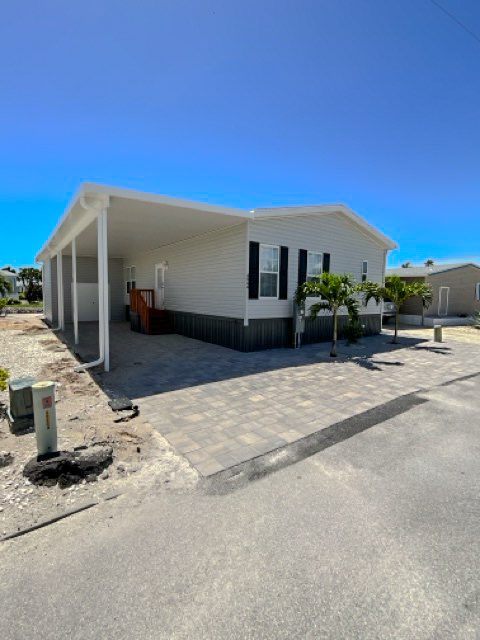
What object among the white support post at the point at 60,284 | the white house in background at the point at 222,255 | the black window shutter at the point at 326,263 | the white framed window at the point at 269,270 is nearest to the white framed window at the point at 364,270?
the white house in background at the point at 222,255

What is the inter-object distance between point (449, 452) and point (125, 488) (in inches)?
134

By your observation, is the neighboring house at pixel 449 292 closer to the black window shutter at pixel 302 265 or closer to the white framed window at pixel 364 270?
the white framed window at pixel 364 270

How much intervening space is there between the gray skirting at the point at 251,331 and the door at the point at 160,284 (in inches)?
82.8

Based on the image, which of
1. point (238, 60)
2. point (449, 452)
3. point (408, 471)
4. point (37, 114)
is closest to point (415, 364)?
point (449, 452)

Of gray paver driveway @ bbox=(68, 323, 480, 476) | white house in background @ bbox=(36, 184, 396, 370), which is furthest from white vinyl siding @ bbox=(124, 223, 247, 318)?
gray paver driveway @ bbox=(68, 323, 480, 476)

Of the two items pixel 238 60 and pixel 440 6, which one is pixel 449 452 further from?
pixel 238 60

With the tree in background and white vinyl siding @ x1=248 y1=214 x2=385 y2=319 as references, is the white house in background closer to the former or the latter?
white vinyl siding @ x1=248 y1=214 x2=385 y2=319

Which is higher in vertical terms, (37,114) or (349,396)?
(37,114)

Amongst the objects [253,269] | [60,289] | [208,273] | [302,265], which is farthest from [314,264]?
[60,289]

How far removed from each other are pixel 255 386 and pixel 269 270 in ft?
14.7

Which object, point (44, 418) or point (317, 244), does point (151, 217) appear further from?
point (44, 418)

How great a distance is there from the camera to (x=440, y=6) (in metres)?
5.48

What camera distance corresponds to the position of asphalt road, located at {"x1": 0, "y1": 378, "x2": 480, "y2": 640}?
5.37ft

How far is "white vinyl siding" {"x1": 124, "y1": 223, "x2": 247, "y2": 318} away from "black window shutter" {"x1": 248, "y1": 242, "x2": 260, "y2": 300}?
186 millimetres
